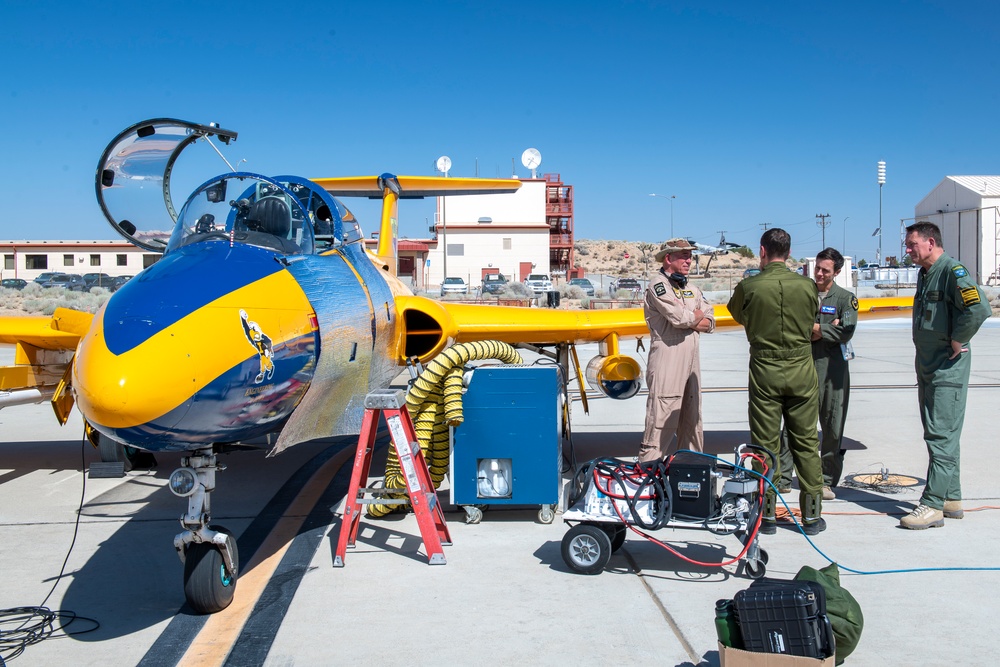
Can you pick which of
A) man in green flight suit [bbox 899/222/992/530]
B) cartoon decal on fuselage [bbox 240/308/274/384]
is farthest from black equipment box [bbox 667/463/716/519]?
cartoon decal on fuselage [bbox 240/308/274/384]

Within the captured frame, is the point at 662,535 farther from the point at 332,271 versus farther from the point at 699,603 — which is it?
the point at 332,271

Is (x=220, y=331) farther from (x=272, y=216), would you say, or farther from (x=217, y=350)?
(x=272, y=216)

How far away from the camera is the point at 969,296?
5871 millimetres

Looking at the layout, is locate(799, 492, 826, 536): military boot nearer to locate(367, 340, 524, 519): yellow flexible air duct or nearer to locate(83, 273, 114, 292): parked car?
locate(367, 340, 524, 519): yellow flexible air duct

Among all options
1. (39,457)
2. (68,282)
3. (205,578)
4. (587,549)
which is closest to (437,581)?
(587,549)

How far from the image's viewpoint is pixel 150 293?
13.5 ft

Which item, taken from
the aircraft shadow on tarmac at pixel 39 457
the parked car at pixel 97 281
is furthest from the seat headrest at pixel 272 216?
the parked car at pixel 97 281

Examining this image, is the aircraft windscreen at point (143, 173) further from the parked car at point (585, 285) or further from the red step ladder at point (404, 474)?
the parked car at point (585, 285)

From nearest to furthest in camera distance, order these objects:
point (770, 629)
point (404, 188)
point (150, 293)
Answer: point (770, 629) → point (150, 293) → point (404, 188)

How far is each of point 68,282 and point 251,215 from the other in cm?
5941

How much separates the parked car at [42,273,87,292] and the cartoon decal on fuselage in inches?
2051

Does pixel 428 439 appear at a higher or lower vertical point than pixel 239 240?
lower

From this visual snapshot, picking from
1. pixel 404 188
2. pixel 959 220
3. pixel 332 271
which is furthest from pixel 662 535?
pixel 959 220

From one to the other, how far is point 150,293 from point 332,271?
158cm
